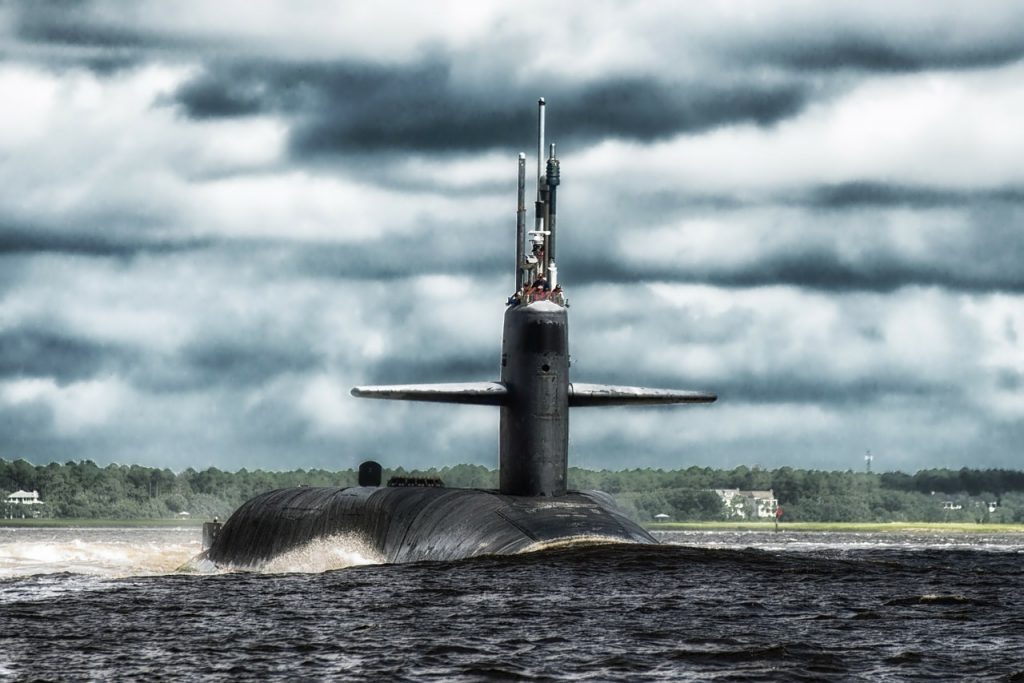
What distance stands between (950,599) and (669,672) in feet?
35.7

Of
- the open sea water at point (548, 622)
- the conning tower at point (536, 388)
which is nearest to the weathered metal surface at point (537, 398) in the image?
the conning tower at point (536, 388)

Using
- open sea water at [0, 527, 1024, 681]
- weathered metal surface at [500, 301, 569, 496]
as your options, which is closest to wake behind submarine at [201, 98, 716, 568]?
weathered metal surface at [500, 301, 569, 496]

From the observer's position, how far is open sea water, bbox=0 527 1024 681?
2144cm

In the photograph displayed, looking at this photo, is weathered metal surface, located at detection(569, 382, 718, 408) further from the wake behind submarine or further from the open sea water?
the open sea water

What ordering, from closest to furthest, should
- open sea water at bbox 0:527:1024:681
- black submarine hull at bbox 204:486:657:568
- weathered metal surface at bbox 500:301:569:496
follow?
open sea water at bbox 0:527:1024:681
black submarine hull at bbox 204:486:657:568
weathered metal surface at bbox 500:301:569:496

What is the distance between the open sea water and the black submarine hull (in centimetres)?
99

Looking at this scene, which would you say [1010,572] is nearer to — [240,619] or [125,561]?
[240,619]

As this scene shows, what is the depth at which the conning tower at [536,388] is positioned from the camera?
130 ft

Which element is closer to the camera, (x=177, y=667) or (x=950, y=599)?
(x=177, y=667)

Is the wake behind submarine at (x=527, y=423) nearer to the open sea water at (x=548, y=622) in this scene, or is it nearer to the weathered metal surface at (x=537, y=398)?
the weathered metal surface at (x=537, y=398)

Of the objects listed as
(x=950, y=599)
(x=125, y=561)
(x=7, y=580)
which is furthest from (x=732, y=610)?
(x=125, y=561)

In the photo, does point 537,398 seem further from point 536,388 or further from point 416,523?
point 416,523

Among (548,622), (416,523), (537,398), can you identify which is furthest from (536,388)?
(548,622)

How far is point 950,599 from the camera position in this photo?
2972cm
